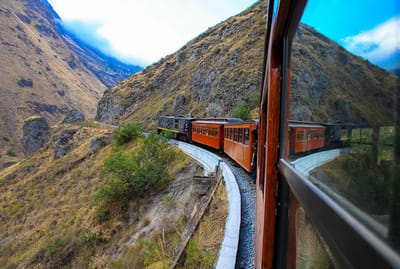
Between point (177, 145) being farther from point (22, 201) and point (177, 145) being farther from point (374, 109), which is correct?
point (374, 109)

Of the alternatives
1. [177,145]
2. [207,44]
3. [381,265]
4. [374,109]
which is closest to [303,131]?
[374,109]

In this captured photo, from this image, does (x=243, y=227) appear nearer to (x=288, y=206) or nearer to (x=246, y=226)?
(x=246, y=226)

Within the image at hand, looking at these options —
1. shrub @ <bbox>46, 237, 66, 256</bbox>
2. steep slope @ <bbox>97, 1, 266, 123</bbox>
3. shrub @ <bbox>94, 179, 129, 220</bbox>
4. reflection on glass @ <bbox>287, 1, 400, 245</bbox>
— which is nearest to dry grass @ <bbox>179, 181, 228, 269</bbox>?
reflection on glass @ <bbox>287, 1, 400, 245</bbox>

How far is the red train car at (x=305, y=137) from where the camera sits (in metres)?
0.99

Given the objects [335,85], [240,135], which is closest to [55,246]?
[240,135]

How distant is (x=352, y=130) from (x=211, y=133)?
18432 mm

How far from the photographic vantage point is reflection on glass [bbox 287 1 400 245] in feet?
1.58

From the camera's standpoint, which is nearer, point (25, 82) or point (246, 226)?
point (246, 226)

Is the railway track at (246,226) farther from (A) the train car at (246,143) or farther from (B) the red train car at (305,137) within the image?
(B) the red train car at (305,137)

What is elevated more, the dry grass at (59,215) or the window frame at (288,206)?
the window frame at (288,206)

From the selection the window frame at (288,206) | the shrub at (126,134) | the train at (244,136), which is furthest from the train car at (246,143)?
the shrub at (126,134)

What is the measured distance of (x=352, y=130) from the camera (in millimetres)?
667

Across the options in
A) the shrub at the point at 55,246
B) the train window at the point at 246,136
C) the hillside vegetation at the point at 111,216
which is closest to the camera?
the train window at the point at 246,136

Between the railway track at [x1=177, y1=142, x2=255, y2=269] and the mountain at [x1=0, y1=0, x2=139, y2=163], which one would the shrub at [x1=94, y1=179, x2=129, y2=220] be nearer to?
the railway track at [x1=177, y1=142, x2=255, y2=269]
